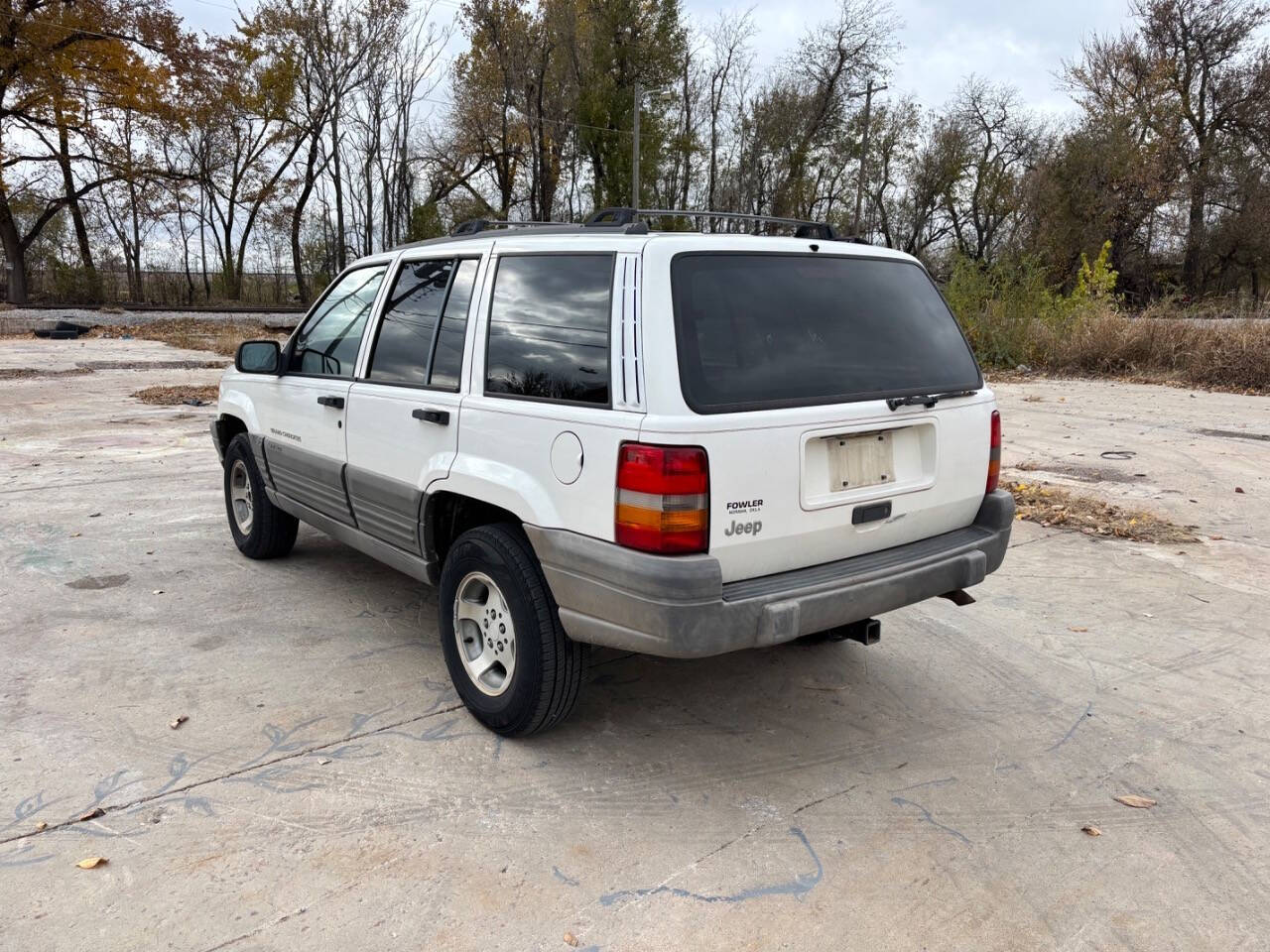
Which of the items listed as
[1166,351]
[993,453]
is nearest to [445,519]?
[993,453]

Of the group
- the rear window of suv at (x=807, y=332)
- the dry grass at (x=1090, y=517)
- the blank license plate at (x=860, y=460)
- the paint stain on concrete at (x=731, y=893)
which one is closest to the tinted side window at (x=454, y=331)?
the rear window of suv at (x=807, y=332)

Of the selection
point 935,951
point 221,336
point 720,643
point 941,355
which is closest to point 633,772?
point 720,643

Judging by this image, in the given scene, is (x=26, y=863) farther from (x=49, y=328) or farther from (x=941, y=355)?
(x=49, y=328)

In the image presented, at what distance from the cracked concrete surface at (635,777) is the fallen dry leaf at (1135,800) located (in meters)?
0.03

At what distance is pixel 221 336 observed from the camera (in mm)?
23203

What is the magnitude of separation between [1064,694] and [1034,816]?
103cm

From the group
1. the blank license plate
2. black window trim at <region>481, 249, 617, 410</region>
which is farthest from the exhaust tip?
black window trim at <region>481, 249, 617, 410</region>

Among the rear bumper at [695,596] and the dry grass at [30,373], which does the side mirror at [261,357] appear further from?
the dry grass at [30,373]

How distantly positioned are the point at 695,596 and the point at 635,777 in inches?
32.8

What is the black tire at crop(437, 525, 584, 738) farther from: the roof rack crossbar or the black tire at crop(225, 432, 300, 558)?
the black tire at crop(225, 432, 300, 558)

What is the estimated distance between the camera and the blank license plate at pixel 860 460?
3.02 metres

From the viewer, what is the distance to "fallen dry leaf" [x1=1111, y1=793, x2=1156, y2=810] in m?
2.92

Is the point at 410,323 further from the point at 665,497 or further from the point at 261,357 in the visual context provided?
the point at 665,497

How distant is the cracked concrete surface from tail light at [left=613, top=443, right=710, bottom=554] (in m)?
0.94
